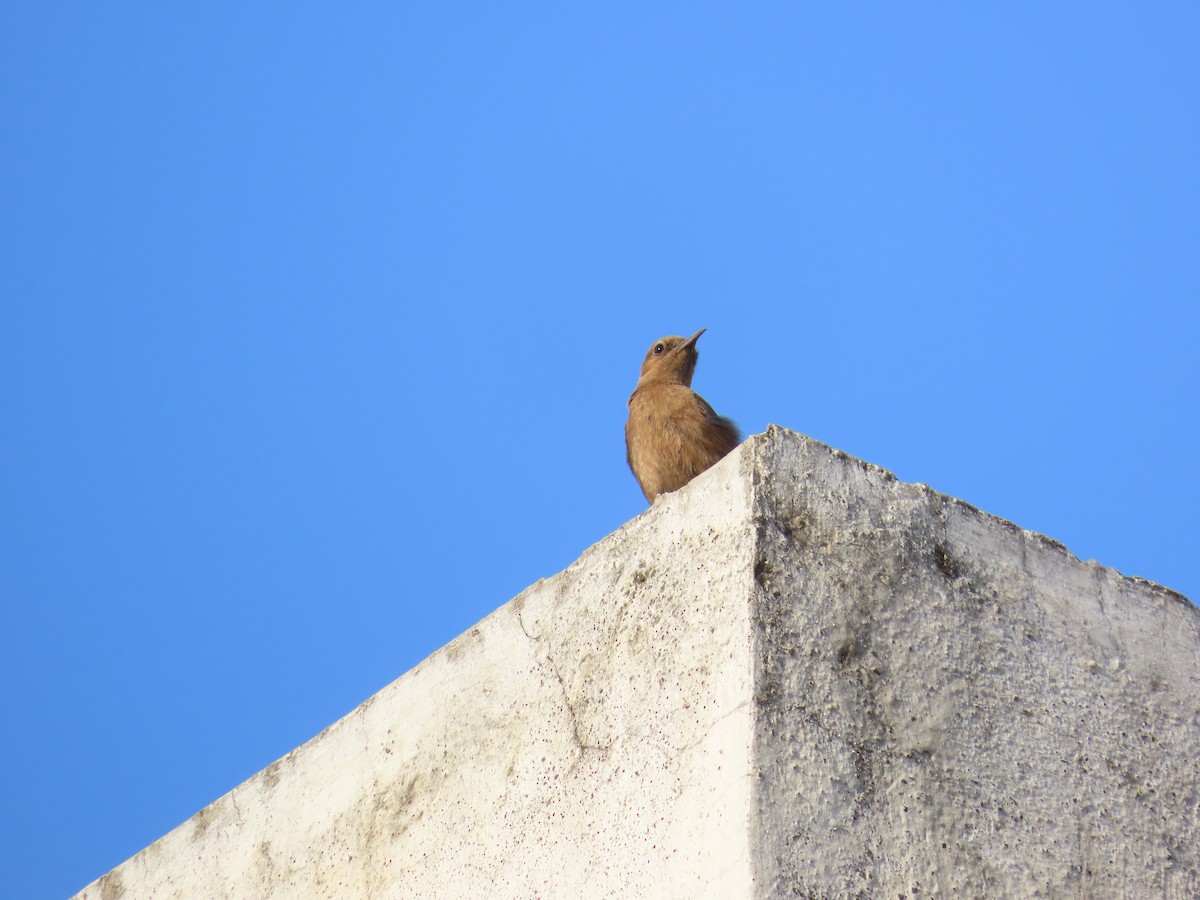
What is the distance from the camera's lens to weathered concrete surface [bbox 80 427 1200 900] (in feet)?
7.37

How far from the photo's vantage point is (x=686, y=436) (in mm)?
4180

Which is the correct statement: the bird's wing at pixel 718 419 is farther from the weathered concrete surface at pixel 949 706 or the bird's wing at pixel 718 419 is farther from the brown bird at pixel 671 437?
the weathered concrete surface at pixel 949 706

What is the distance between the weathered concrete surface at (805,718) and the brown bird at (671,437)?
4.07 ft

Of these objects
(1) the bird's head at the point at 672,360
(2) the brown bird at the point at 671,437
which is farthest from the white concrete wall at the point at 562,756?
(1) the bird's head at the point at 672,360

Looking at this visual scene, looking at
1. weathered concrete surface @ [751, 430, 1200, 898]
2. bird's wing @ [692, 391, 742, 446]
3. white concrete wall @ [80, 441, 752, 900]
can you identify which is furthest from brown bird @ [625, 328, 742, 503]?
weathered concrete surface @ [751, 430, 1200, 898]

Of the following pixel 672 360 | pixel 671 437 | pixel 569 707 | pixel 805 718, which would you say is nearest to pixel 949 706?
pixel 805 718

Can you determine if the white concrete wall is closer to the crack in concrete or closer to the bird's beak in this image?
the crack in concrete

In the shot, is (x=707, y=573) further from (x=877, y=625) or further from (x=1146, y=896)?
(x=1146, y=896)

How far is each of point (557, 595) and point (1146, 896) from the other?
1.33m

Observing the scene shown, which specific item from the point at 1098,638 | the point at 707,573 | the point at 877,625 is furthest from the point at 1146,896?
the point at 707,573

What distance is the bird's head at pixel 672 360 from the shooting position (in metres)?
5.15

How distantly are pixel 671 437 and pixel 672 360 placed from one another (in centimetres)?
102

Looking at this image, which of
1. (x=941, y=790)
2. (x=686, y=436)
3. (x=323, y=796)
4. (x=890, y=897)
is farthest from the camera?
(x=686, y=436)

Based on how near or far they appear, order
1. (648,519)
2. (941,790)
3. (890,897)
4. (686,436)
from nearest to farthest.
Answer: (890,897), (941,790), (648,519), (686,436)
